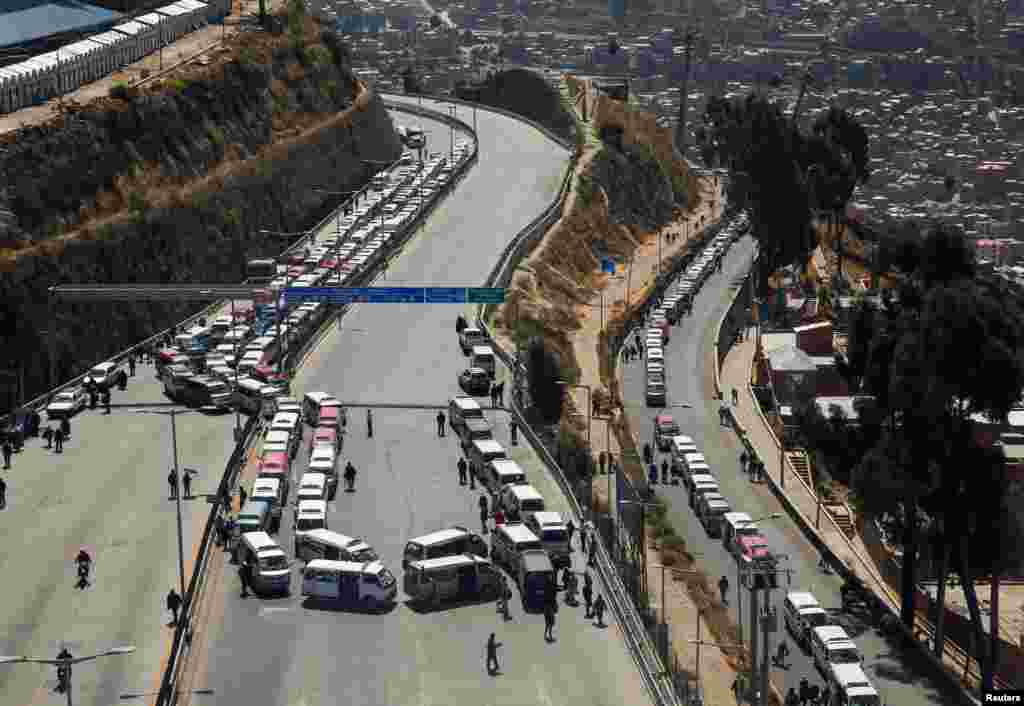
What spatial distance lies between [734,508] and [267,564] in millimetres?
24478

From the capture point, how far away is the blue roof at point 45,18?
96.5 meters

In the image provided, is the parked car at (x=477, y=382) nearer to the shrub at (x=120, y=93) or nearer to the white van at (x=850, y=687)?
the white van at (x=850, y=687)

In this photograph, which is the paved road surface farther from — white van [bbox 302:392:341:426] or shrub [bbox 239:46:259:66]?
shrub [bbox 239:46:259:66]

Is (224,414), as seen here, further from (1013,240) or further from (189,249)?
(1013,240)

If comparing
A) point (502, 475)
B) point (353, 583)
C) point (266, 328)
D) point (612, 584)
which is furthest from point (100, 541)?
point (266, 328)

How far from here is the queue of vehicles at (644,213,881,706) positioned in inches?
1935

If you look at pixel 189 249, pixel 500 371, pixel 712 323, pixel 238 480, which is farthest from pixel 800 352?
pixel 238 480

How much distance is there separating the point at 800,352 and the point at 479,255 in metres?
16.3

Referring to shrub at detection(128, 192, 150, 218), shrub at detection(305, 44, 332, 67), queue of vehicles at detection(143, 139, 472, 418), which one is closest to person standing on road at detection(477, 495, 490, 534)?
queue of vehicles at detection(143, 139, 472, 418)

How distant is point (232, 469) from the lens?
54.4m

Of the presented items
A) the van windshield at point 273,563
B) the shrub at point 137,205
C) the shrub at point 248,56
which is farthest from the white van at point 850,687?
the shrub at point 248,56

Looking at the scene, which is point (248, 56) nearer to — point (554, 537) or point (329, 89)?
point (329, 89)

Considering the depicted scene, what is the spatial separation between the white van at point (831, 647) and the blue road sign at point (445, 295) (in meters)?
26.1

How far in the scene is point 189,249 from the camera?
277 feet
